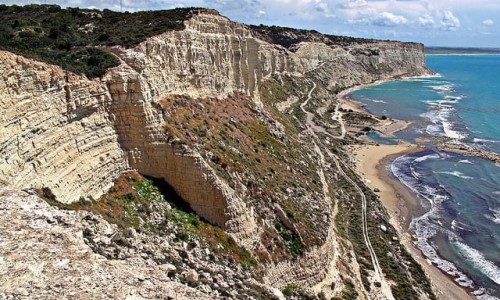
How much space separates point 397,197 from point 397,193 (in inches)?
65.2

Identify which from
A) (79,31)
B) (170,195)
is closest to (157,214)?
(170,195)

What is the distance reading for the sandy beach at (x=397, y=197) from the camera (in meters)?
39.4

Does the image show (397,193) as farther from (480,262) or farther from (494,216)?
(480,262)

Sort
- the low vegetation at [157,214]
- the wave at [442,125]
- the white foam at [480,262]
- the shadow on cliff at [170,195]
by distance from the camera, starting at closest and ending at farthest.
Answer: the low vegetation at [157,214]
the shadow on cliff at [170,195]
the white foam at [480,262]
the wave at [442,125]

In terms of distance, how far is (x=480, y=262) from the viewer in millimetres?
43875

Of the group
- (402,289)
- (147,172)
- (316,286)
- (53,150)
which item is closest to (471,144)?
(402,289)

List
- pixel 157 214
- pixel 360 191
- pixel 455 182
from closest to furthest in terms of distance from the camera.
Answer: pixel 157 214 < pixel 360 191 < pixel 455 182

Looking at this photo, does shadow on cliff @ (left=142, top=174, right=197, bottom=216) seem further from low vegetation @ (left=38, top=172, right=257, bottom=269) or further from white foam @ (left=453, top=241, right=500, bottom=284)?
white foam @ (left=453, top=241, right=500, bottom=284)

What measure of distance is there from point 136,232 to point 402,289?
76.9 feet

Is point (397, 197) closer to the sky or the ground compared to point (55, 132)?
closer to the ground

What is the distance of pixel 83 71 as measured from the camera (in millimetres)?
26391

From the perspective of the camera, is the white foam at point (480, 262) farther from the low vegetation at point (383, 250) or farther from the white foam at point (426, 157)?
the white foam at point (426, 157)

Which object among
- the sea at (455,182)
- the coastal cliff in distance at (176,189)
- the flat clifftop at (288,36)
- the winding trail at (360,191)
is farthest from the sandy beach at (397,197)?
the flat clifftop at (288,36)

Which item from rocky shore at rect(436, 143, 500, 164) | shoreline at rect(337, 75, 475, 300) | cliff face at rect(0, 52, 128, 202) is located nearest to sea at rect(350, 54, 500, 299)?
shoreline at rect(337, 75, 475, 300)
